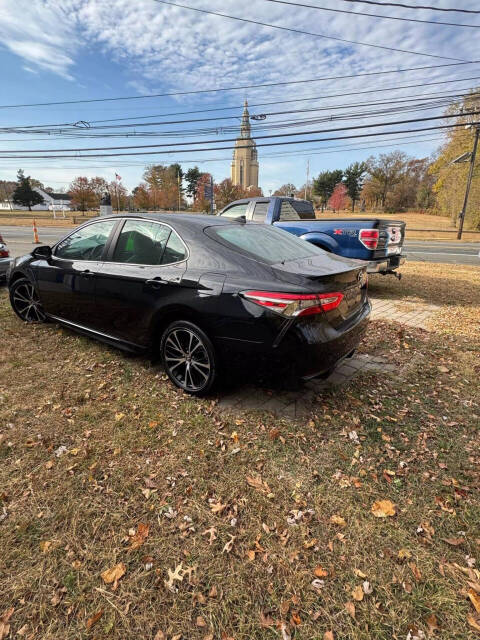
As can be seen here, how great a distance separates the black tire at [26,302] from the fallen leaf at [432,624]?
4951 mm

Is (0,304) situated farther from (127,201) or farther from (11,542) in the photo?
(127,201)

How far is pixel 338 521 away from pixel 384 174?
2797 inches

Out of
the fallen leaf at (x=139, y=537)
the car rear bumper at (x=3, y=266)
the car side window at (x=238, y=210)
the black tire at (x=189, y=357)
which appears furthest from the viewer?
the car side window at (x=238, y=210)

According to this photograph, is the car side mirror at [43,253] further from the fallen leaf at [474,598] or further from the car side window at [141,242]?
the fallen leaf at [474,598]

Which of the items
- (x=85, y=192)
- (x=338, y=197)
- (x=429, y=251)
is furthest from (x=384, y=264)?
(x=338, y=197)

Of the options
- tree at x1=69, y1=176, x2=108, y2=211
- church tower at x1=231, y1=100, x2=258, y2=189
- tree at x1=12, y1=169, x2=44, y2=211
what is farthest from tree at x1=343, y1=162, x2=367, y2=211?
tree at x1=12, y1=169, x2=44, y2=211

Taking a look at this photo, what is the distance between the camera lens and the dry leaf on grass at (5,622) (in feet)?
4.79

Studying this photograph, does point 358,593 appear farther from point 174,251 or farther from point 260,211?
point 260,211

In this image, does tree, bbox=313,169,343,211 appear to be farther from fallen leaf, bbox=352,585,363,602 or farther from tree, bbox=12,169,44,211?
fallen leaf, bbox=352,585,363,602

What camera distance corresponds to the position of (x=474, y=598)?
1.60m

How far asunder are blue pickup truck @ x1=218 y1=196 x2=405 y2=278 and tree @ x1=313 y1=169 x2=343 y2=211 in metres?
77.6

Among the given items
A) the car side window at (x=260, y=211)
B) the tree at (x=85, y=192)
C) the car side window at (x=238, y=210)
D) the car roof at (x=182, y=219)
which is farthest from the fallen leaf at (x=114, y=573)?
the tree at (x=85, y=192)

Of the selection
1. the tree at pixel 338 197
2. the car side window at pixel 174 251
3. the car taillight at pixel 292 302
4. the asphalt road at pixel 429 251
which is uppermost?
the tree at pixel 338 197

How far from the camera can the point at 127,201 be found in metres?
69.9
